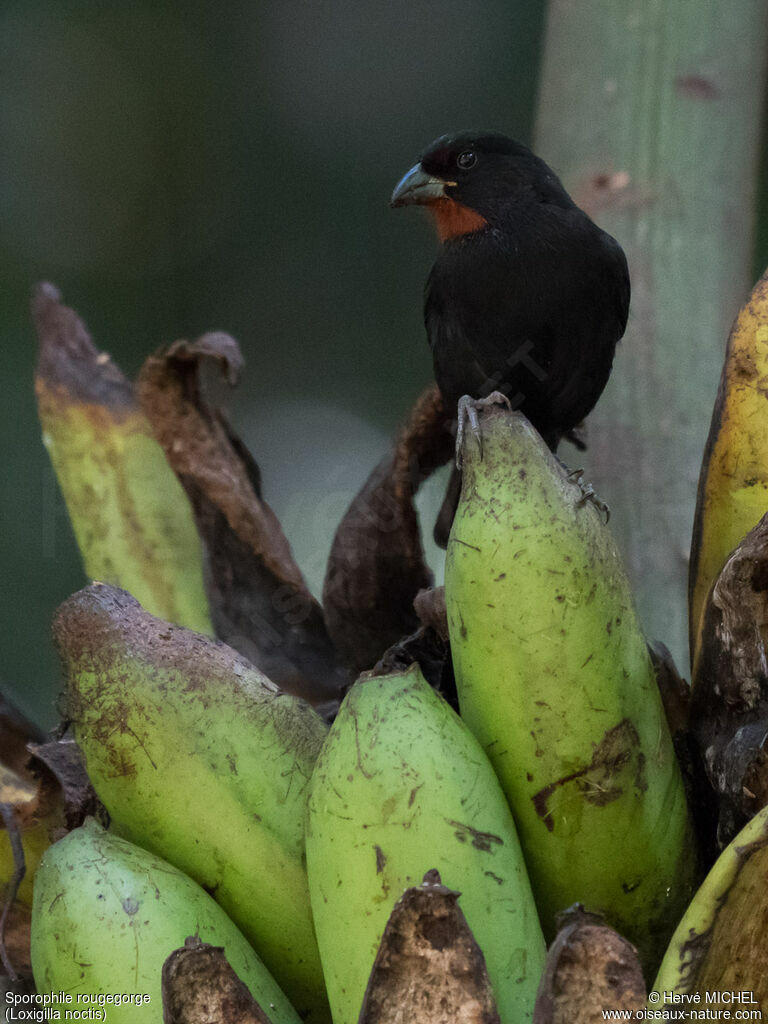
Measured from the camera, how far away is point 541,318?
1702 mm

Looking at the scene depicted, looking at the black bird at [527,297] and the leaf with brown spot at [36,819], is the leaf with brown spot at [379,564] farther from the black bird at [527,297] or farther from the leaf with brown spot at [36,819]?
the leaf with brown spot at [36,819]

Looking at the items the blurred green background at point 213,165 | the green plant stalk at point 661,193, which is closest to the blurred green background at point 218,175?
the blurred green background at point 213,165

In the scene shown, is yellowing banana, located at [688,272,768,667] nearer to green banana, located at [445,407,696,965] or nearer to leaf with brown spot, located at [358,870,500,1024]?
green banana, located at [445,407,696,965]

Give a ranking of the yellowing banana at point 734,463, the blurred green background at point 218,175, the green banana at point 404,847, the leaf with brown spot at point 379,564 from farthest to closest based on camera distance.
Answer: the blurred green background at point 218,175 → the leaf with brown spot at point 379,564 → the yellowing banana at point 734,463 → the green banana at point 404,847

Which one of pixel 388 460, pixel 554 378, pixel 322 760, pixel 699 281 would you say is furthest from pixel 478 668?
pixel 699 281

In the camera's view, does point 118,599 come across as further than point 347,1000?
Yes

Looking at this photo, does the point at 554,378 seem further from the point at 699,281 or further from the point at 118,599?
the point at 118,599

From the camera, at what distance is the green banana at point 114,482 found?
157cm

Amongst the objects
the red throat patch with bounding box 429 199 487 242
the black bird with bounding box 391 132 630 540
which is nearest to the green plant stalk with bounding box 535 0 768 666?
the black bird with bounding box 391 132 630 540

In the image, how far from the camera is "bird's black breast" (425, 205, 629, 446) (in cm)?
168

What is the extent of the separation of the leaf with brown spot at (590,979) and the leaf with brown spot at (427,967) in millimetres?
49

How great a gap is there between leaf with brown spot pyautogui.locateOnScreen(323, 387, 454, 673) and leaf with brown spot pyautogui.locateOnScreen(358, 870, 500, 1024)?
0.63 metres

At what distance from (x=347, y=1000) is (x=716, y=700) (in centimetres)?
38

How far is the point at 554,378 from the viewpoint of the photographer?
1665 mm
